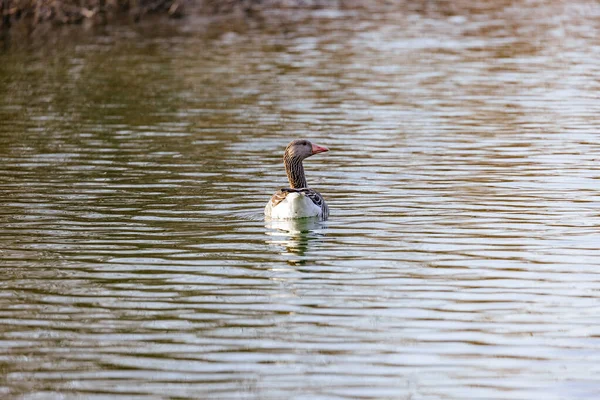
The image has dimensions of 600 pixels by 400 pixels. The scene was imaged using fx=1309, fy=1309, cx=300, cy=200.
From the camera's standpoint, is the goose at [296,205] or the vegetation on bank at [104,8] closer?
the goose at [296,205]

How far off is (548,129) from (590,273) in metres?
10.9

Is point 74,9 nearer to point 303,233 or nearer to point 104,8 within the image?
point 104,8

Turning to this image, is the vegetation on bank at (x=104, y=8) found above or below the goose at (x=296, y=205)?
below

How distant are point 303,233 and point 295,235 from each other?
129mm

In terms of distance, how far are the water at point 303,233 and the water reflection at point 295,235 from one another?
54 mm

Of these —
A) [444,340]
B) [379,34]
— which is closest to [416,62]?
[379,34]

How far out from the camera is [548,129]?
24.7m

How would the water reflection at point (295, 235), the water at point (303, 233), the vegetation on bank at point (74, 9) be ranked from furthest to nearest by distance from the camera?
the vegetation on bank at point (74, 9) → the water reflection at point (295, 235) → the water at point (303, 233)

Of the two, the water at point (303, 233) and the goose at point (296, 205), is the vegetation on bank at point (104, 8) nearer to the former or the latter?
the water at point (303, 233)

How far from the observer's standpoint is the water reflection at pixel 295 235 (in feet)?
49.9

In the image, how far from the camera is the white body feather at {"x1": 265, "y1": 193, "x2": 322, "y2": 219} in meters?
16.5

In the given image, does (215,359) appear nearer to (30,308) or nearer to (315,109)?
(30,308)

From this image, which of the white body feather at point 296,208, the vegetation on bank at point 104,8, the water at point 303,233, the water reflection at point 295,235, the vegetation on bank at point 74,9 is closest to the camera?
the water at point 303,233

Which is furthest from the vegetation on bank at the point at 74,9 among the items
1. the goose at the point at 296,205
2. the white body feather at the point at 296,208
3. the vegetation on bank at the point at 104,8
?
the white body feather at the point at 296,208
